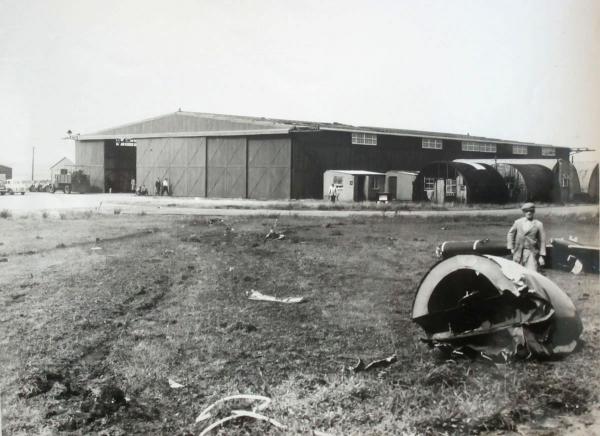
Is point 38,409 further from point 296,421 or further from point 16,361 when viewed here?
point 296,421

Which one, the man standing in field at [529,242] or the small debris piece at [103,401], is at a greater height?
the man standing in field at [529,242]

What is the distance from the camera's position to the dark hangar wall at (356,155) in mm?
7730

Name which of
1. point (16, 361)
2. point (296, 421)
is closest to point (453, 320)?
point (296, 421)

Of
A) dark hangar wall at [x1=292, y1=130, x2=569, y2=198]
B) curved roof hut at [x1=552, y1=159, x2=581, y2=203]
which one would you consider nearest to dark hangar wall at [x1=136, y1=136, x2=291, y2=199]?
dark hangar wall at [x1=292, y1=130, x2=569, y2=198]

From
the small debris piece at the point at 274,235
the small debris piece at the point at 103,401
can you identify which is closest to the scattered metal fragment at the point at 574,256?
the small debris piece at the point at 103,401

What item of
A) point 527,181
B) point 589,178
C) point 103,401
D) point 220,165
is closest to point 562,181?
point 527,181

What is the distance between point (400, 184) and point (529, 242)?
19.0ft

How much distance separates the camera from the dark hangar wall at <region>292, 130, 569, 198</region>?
25.4 ft

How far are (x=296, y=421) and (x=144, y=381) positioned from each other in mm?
1482

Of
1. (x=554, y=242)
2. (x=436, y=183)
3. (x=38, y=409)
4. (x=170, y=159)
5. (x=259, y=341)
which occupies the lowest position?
(x=38, y=409)

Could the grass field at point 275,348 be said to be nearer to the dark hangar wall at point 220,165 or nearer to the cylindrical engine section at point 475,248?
the cylindrical engine section at point 475,248

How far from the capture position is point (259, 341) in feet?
16.6

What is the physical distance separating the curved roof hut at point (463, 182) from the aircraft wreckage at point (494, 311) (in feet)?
Answer: 9.60

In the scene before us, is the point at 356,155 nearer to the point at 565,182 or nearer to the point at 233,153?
the point at 233,153
